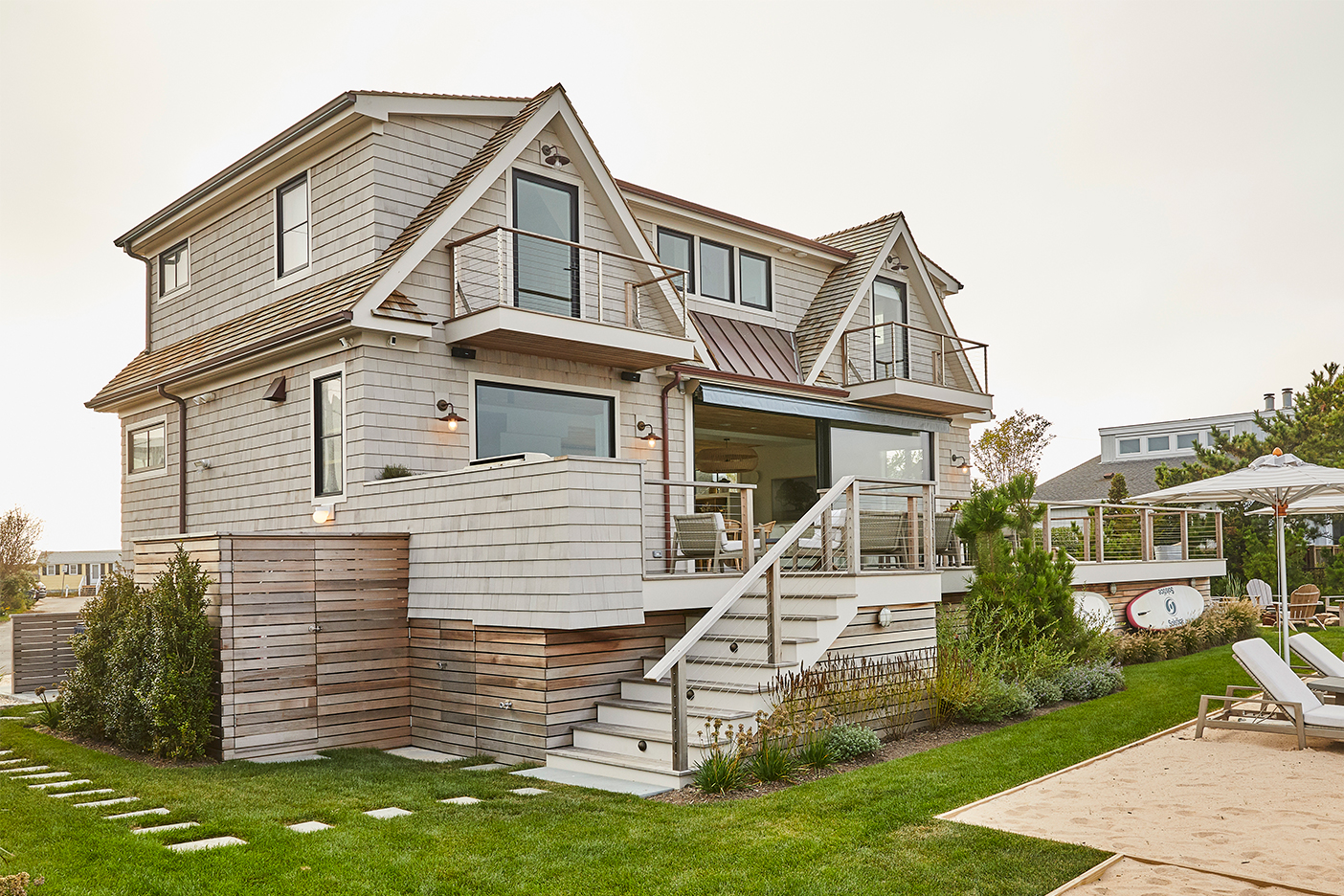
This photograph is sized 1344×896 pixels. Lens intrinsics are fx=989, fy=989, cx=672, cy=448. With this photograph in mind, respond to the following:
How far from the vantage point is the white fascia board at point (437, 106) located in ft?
41.0

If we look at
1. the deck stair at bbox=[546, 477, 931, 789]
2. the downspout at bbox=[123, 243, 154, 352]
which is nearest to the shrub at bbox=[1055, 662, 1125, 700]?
the deck stair at bbox=[546, 477, 931, 789]

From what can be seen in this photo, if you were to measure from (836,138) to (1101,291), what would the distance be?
842 centimetres

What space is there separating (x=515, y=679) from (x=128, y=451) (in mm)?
11022

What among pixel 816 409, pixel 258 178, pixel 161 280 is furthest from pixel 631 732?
pixel 161 280

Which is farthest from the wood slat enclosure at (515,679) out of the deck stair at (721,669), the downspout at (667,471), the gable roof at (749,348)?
the gable roof at (749,348)

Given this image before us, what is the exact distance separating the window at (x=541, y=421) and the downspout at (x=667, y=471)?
94 centimetres

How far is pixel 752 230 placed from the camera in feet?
56.5

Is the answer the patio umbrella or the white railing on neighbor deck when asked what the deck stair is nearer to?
the white railing on neighbor deck

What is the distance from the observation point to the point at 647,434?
14.6 metres

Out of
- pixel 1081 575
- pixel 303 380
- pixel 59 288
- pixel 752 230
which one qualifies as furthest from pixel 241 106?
pixel 1081 575

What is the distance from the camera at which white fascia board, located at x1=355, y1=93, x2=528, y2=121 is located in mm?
12508

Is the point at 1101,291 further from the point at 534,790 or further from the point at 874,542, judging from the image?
the point at 534,790

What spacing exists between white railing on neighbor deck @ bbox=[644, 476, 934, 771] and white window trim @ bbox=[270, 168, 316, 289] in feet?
22.1

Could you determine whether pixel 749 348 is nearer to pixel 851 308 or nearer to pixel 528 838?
pixel 851 308
